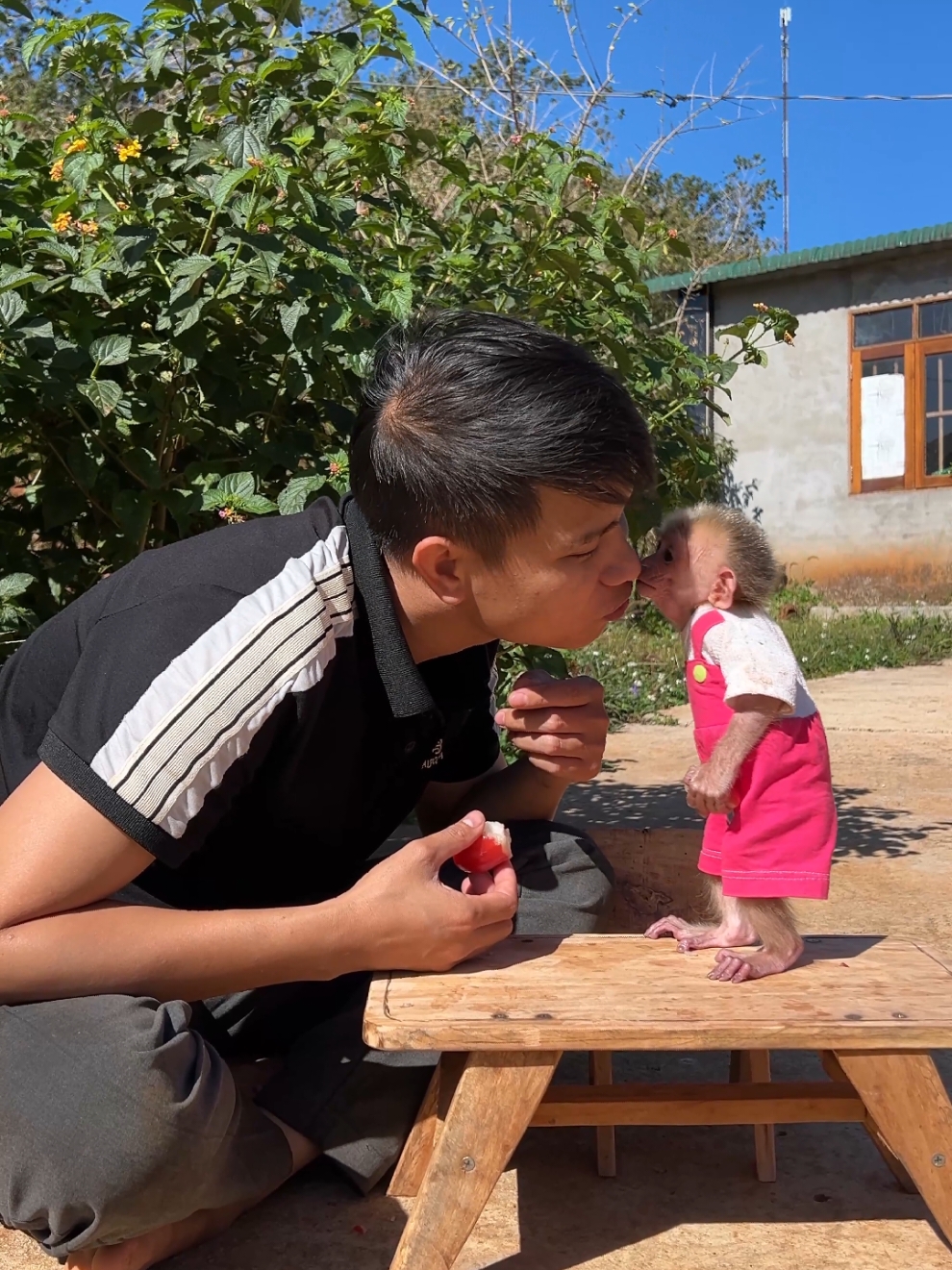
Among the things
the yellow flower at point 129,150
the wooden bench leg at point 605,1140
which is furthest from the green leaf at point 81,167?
the wooden bench leg at point 605,1140

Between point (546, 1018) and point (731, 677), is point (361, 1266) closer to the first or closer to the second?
point (546, 1018)

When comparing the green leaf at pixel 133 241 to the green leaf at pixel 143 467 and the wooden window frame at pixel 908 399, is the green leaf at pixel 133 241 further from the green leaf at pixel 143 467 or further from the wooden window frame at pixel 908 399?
the wooden window frame at pixel 908 399

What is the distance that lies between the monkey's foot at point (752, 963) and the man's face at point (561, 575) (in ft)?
1.65

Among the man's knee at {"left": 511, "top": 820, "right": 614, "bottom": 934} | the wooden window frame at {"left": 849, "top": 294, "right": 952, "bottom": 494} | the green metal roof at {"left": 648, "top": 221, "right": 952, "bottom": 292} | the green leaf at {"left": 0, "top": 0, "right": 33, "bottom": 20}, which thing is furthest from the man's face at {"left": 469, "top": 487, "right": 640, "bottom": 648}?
the wooden window frame at {"left": 849, "top": 294, "right": 952, "bottom": 494}

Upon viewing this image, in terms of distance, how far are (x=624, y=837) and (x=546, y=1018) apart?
3.92 ft

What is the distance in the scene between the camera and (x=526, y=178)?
3342mm

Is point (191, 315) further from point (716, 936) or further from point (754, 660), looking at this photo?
point (716, 936)

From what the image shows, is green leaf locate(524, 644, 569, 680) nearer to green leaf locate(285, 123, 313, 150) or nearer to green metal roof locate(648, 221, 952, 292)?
green leaf locate(285, 123, 313, 150)

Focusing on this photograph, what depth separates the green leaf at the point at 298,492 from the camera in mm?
2717

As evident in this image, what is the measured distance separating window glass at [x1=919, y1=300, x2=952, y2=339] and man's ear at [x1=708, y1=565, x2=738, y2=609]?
34.7 ft

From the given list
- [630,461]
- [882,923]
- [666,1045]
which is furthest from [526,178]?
[666,1045]

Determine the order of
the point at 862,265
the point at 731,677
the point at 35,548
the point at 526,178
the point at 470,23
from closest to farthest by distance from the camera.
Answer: the point at 731,677
the point at 35,548
the point at 526,178
the point at 470,23
the point at 862,265

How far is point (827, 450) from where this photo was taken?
488 inches

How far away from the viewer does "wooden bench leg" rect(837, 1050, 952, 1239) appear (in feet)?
5.56
